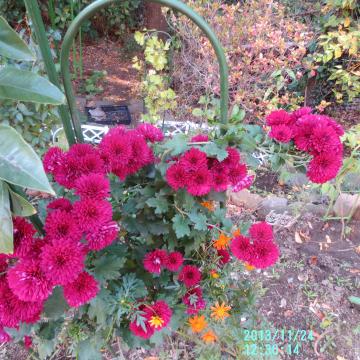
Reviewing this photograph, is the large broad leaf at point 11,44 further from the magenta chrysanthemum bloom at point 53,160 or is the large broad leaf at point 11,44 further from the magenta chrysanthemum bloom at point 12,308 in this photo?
the magenta chrysanthemum bloom at point 12,308

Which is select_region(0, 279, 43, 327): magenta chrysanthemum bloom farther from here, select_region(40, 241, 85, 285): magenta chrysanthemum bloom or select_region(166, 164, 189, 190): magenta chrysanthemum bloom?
select_region(166, 164, 189, 190): magenta chrysanthemum bloom

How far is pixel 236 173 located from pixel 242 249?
20 centimetres

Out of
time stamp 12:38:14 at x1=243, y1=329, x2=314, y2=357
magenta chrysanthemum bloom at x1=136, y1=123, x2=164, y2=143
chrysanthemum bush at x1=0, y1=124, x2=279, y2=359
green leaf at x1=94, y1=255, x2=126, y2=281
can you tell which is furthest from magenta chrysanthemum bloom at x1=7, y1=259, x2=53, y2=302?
time stamp 12:38:14 at x1=243, y1=329, x2=314, y2=357

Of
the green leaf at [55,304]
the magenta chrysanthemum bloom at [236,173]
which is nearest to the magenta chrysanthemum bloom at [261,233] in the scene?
the magenta chrysanthemum bloom at [236,173]

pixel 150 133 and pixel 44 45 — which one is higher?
pixel 44 45

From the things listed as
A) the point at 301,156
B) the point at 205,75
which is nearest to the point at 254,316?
the point at 301,156

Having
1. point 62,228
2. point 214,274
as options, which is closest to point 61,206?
point 62,228

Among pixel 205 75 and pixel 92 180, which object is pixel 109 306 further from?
pixel 205 75

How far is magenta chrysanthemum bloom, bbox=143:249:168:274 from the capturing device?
98 cm

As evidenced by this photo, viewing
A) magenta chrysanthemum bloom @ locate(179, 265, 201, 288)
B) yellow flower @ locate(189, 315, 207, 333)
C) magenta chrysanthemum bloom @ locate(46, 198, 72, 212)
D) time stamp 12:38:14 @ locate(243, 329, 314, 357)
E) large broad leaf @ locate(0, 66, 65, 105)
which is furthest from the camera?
time stamp 12:38:14 @ locate(243, 329, 314, 357)

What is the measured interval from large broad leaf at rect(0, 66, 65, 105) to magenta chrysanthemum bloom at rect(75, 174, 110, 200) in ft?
0.53

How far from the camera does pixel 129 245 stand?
1.15m

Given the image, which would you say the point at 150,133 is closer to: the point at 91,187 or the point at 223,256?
the point at 91,187

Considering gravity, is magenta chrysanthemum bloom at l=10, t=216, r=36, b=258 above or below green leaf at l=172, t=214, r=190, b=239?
above
